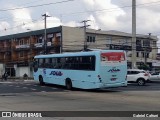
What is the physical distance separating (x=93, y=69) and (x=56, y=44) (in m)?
48.4

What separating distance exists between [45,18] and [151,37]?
37.2 metres

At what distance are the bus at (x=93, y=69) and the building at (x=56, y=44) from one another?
40482 millimetres

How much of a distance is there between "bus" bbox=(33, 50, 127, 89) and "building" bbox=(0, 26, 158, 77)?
40482 mm

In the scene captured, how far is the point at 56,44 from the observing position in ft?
247

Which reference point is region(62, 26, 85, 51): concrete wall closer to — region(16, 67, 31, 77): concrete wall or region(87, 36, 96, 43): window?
region(87, 36, 96, 43): window

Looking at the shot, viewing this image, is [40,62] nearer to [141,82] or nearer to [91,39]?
[141,82]

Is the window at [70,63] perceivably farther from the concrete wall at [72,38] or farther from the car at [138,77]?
the concrete wall at [72,38]

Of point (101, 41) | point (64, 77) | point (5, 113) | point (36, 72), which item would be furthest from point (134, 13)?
point (5, 113)

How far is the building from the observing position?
7538 centimetres

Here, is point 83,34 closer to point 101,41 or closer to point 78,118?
point 101,41

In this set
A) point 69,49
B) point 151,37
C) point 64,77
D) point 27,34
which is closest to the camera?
point 64,77

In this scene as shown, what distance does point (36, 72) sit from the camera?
37438 mm

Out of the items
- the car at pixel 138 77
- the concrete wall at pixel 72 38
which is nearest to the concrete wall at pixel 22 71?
the concrete wall at pixel 72 38

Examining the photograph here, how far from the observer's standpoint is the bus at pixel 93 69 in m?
27.0
